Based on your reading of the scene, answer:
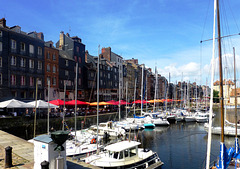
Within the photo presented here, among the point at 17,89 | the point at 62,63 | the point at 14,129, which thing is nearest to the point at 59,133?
the point at 14,129

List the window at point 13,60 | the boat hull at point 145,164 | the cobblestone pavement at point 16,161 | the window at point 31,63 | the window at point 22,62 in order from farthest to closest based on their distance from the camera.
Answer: the window at point 31,63 < the window at point 22,62 < the window at point 13,60 < the boat hull at point 145,164 < the cobblestone pavement at point 16,161

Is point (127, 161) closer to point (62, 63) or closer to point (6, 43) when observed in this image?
point (6, 43)

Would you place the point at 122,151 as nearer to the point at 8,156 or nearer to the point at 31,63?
the point at 8,156

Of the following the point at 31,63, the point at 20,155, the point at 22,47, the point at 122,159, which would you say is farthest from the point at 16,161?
the point at 31,63

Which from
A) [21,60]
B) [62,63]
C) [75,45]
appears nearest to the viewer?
[21,60]

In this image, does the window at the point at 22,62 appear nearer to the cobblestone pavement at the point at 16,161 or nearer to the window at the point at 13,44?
the window at the point at 13,44

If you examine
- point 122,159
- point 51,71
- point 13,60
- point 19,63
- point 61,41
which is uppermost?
point 61,41

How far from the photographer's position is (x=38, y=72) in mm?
Answer: 45312

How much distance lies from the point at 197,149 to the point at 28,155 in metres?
21.3

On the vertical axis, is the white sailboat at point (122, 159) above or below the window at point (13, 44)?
below

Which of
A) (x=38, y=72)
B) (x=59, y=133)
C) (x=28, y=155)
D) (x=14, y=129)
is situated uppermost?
(x=38, y=72)

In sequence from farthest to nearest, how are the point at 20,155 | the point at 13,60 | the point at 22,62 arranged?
the point at 22,62, the point at 13,60, the point at 20,155

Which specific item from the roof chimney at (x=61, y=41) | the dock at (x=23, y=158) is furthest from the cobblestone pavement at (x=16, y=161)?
→ the roof chimney at (x=61, y=41)

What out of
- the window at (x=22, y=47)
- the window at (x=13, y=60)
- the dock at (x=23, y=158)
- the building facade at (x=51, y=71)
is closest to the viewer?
the dock at (x=23, y=158)
